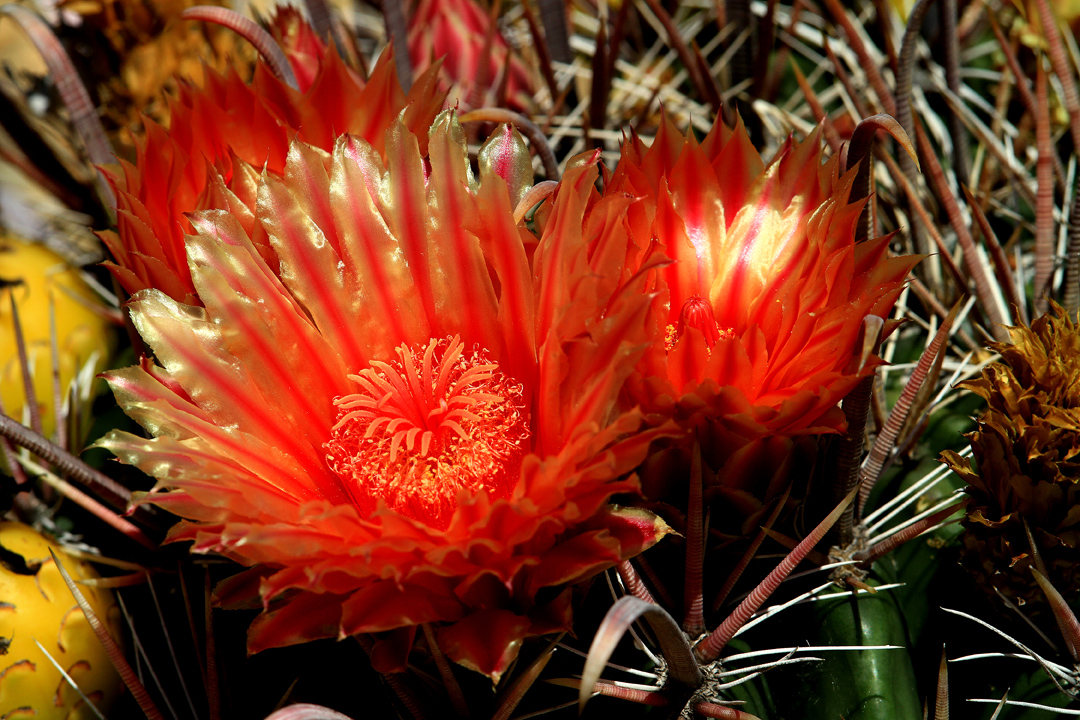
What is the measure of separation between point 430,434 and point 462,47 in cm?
64

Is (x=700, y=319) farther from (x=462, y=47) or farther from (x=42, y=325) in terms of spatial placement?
(x=42, y=325)

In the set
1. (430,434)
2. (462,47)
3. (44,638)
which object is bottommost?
(44,638)

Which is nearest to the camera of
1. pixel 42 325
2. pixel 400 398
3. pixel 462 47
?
pixel 400 398

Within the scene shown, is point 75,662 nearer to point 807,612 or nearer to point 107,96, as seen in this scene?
point 807,612

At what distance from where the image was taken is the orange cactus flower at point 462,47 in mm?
1145

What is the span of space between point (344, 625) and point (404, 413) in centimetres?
26

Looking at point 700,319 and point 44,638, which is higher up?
point 700,319

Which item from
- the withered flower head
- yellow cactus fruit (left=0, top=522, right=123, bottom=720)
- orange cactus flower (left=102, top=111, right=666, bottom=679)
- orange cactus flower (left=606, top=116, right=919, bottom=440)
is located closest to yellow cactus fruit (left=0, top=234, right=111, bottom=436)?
yellow cactus fruit (left=0, top=522, right=123, bottom=720)

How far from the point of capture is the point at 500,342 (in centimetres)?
77

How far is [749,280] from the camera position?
72 centimetres

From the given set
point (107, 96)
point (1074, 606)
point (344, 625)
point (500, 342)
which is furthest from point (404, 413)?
point (107, 96)

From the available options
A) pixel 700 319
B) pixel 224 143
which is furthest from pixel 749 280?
pixel 224 143

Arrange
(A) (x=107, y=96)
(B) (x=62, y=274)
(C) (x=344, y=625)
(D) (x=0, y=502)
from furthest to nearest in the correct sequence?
1. (A) (x=107, y=96)
2. (B) (x=62, y=274)
3. (D) (x=0, y=502)
4. (C) (x=344, y=625)

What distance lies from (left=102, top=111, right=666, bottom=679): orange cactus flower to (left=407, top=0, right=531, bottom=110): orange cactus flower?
1.53 ft
